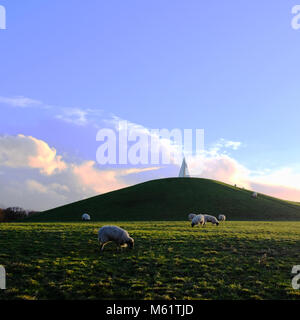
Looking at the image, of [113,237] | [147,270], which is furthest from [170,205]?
[147,270]

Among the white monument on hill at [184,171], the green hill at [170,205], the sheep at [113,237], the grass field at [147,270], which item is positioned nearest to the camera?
the grass field at [147,270]

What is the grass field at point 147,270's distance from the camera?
1144 centimetres

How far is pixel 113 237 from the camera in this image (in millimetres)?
18672

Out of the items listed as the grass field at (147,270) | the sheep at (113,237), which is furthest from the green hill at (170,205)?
the sheep at (113,237)

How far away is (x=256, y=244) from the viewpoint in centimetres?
2258

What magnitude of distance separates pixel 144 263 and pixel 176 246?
6.13m

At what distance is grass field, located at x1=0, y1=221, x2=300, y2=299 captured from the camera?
37.5 feet

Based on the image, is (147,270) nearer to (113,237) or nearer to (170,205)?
(113,237)

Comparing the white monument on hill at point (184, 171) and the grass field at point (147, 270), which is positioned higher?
the white monument on hill at point (184, 171)

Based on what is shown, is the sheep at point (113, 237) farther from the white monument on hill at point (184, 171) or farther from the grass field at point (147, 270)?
the white monument on hill at point (184, 171)

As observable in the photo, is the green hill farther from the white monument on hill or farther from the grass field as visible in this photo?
the grass field

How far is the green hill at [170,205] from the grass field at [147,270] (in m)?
44.7
